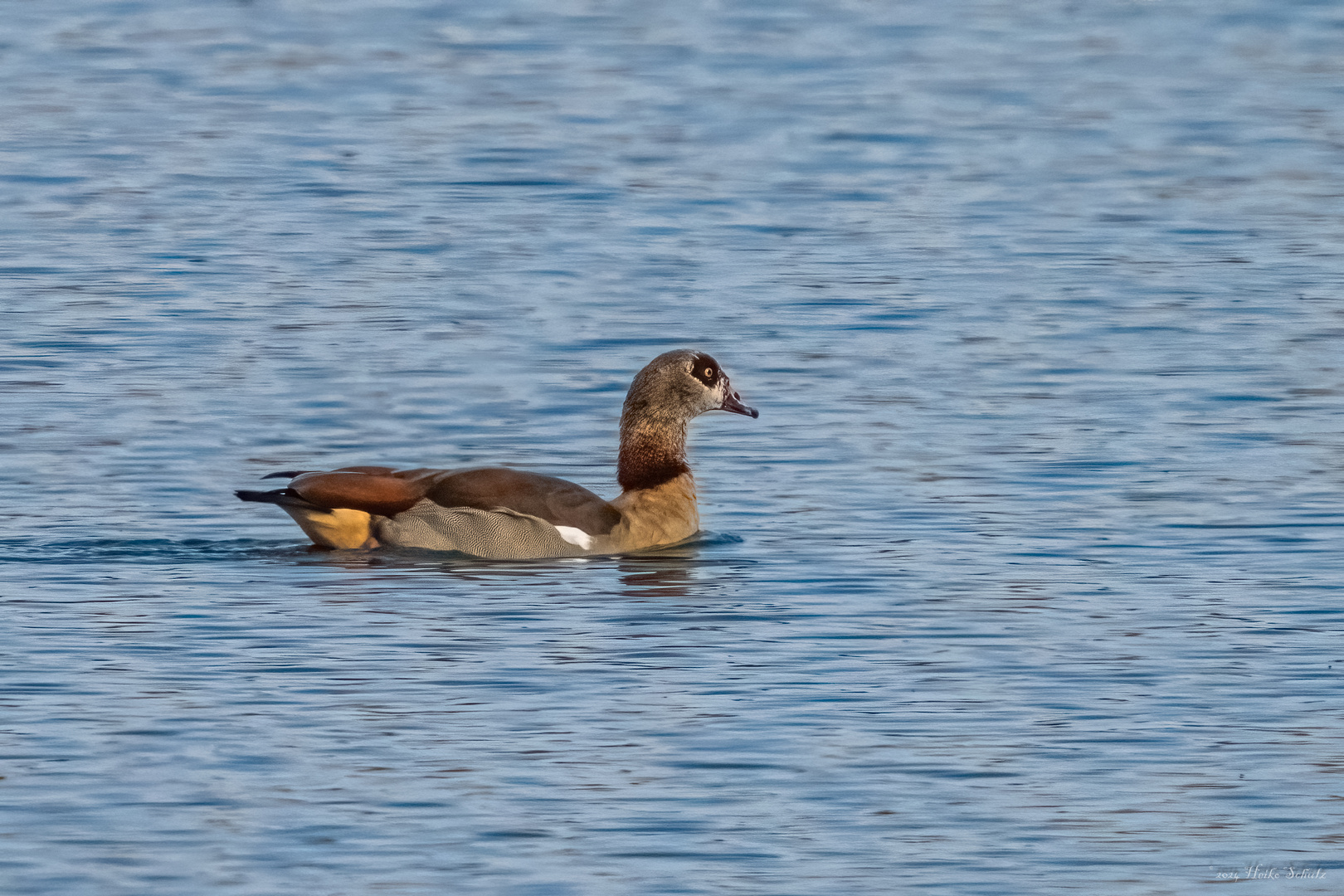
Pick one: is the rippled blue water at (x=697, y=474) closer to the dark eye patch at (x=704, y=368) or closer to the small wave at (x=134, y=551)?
the small wave at (x=134, y=551)

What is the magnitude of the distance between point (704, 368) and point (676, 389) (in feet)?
0.72

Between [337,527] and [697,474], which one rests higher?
[337,527]

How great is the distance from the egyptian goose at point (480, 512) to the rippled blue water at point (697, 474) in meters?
0.22

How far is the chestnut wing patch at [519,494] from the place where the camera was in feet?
48.3

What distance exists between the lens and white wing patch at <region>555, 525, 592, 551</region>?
1484cm

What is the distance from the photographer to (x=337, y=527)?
586 inches

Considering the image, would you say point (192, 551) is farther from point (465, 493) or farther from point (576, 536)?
point (576, 536)

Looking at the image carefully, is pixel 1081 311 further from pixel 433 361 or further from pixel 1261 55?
pixel 1261 55

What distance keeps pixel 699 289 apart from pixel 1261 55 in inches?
755

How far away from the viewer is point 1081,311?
70.3 feet

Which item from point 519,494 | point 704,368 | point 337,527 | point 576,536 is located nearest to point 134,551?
point 337,527

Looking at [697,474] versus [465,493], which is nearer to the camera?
[465,493]

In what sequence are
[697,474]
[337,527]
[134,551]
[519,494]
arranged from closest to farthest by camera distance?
[134,551], [519,494], [337,527], [697,474]

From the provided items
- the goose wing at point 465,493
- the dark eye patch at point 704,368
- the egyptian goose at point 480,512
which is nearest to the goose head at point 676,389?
the dark eye patch at point 704,368
